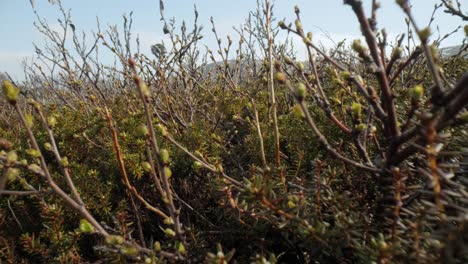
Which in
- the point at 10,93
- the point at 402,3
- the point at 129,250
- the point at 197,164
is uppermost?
the point at 402,3

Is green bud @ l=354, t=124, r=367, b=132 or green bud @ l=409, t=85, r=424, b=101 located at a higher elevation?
green bud @ l=409, t=85, r=424, b=101

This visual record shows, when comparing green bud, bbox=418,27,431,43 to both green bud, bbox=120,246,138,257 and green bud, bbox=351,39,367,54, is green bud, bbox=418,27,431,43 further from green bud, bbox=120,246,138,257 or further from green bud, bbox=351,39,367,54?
green bud, bbox=120,246,138,257

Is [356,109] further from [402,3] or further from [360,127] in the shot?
[402,3]

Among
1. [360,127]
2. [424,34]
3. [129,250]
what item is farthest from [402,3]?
[129,250]

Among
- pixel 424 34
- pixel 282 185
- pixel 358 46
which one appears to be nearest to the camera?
pixel 424 34

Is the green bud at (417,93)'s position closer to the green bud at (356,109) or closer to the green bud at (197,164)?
the green bud at (356,109)

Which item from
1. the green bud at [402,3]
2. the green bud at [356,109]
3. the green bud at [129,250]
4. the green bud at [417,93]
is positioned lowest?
the green bud at [129,250]

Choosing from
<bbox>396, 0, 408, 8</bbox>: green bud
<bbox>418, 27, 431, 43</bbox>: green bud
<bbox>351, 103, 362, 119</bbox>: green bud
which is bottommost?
<bbox>351, 103, 362, 119</bbox>: green bud

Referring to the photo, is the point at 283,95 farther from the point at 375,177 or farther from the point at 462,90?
the point at 462,90

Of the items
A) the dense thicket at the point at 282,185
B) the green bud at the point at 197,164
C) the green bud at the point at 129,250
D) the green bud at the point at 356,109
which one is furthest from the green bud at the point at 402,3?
the green bud at the point at 129,250

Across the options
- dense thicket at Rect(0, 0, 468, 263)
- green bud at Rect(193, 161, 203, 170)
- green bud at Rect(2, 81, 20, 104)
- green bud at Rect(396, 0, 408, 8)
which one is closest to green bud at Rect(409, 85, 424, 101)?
dense thicket at Rect(0, 0, 468, 263)

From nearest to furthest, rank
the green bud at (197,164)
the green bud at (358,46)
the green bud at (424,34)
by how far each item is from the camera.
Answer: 1. the green bud at (424,34)
2. the green bud at (358,46)
3. the green bud at (197,164)

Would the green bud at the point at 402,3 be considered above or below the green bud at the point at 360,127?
above

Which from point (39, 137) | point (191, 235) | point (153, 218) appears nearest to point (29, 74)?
point (39, 137)
